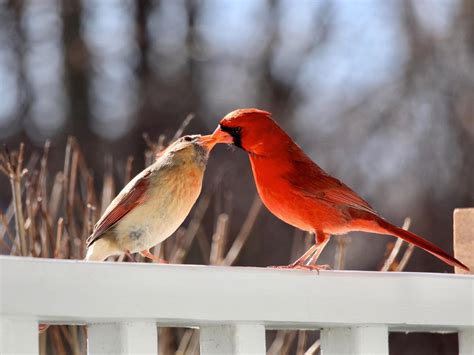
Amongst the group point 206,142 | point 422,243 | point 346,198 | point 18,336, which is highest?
point 206,142

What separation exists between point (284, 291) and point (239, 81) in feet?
26.7

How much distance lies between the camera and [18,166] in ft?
8.46

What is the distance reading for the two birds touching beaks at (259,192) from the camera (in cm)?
248

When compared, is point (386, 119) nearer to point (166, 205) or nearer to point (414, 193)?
point (414, 193)

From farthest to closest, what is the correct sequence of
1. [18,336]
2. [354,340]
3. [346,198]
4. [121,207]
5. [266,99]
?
[266,99] < [346,198] < [121,207] < [354,340] < [18,336]

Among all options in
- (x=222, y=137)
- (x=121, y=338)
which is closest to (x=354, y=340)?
(x=121, y=338)

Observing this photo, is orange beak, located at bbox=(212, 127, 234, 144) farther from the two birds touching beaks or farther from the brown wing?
the brown wing

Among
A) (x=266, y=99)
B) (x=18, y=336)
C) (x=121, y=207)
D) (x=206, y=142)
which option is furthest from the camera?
(x=266, y=99)

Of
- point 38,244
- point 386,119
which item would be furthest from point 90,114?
point 38,244

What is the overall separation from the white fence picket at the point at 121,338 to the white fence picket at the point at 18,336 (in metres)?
0.12

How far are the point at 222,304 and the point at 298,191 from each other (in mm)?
911

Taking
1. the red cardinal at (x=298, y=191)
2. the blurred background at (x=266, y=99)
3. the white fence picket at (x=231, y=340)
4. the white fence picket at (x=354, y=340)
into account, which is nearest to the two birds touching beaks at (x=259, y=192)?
the red cardinal at (x=298, y=191)

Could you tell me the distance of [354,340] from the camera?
1.97 metres

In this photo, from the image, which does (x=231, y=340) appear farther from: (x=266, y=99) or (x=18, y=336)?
(x=266, y=99)
